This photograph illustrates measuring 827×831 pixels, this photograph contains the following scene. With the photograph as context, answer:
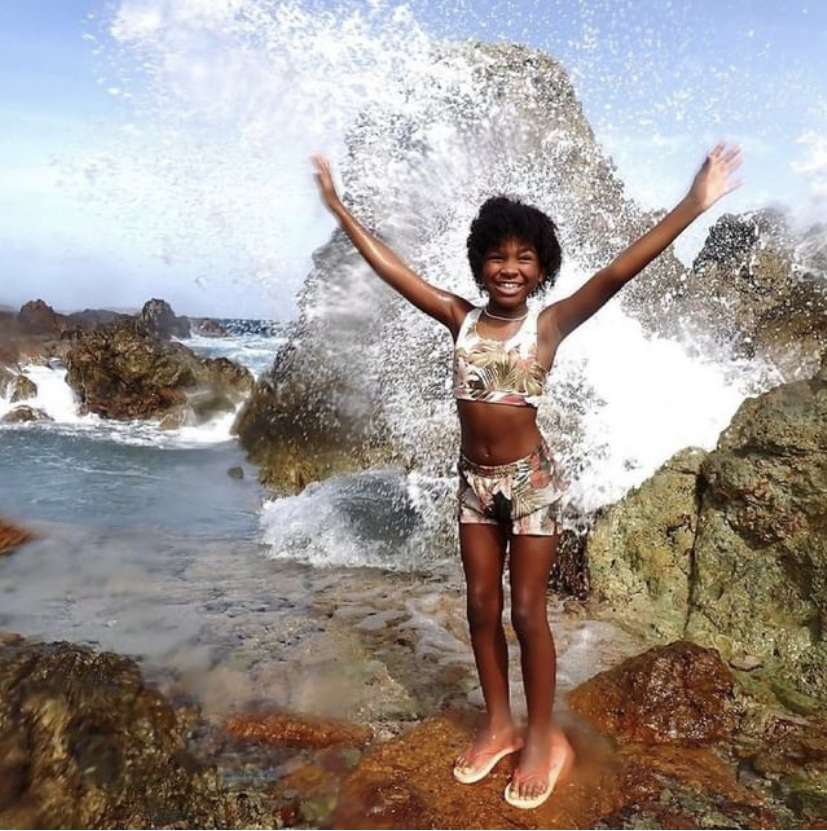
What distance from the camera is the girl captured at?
237cm

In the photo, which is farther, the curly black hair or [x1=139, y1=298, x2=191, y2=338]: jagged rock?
[x1=139, y1=298, x2=191, y2=338]: jagged rock

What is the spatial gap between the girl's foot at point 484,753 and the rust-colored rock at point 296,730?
1.56 feet

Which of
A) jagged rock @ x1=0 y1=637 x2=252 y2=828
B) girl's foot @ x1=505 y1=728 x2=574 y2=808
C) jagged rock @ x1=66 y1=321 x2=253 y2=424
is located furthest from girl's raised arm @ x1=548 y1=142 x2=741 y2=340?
jagged rock @ x1=66 y1=321 x2=253 y2=424

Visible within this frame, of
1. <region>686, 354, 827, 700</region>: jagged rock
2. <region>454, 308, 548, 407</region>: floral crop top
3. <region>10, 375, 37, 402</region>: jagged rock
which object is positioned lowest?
<region>10, 375, 37, 402</region>: jagged rock

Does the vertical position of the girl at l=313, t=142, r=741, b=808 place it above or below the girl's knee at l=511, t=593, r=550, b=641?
above

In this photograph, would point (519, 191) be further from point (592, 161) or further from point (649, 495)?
point (649, 495)

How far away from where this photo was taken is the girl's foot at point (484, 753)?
2496 millimetres

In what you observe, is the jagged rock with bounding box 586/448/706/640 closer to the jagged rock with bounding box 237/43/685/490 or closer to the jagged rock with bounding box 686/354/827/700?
the jagged rock with bounding box 686/354/827/700

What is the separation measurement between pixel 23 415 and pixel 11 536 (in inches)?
389

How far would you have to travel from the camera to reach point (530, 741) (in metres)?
2.47

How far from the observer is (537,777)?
2424 mm

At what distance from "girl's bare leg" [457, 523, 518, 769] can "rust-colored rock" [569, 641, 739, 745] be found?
52 cm

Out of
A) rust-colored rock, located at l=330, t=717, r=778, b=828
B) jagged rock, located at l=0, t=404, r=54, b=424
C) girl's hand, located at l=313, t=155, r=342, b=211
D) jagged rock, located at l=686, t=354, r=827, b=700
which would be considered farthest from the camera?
jagged rock, located at l=0, t=404, r=54, b=424

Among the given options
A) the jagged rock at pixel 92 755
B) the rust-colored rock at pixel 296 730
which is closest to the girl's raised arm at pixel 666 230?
the rust-colored rock at pixel 296 730
